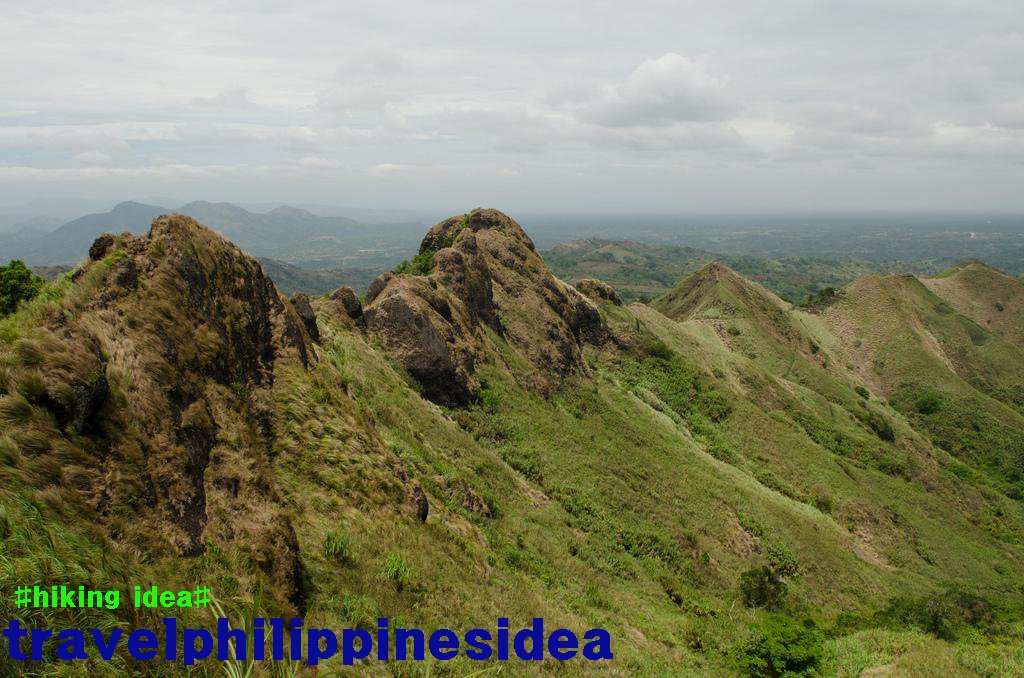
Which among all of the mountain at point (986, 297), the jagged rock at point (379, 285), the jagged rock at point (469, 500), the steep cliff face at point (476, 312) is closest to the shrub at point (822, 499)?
the steep cliff face at point (476, 312)

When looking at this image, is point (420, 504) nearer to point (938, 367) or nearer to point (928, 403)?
point (928, 403)

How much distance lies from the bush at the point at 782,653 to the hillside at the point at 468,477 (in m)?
0.12

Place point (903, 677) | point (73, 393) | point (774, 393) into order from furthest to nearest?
point (774, 393), point (903, 677), point (73, 393)

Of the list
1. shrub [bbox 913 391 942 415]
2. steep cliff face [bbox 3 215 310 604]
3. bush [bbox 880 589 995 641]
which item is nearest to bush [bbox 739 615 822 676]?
→ bush [bbox 880 589 995 641]

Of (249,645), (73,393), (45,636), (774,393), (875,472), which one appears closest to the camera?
(45,636)

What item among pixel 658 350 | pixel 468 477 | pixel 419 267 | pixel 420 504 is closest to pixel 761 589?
pixel 468 477

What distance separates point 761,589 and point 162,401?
2868 centimetres

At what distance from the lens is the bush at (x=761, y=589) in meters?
25.8

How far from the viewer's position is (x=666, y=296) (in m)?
118

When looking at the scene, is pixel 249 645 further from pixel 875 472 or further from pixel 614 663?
pixel 875 472

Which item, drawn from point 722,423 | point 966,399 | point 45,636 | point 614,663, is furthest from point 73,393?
point 966,399

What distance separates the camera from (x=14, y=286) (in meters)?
22.4

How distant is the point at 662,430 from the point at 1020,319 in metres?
143

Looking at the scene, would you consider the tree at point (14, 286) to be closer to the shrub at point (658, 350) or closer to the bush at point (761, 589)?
the bush at point (761, 589)
